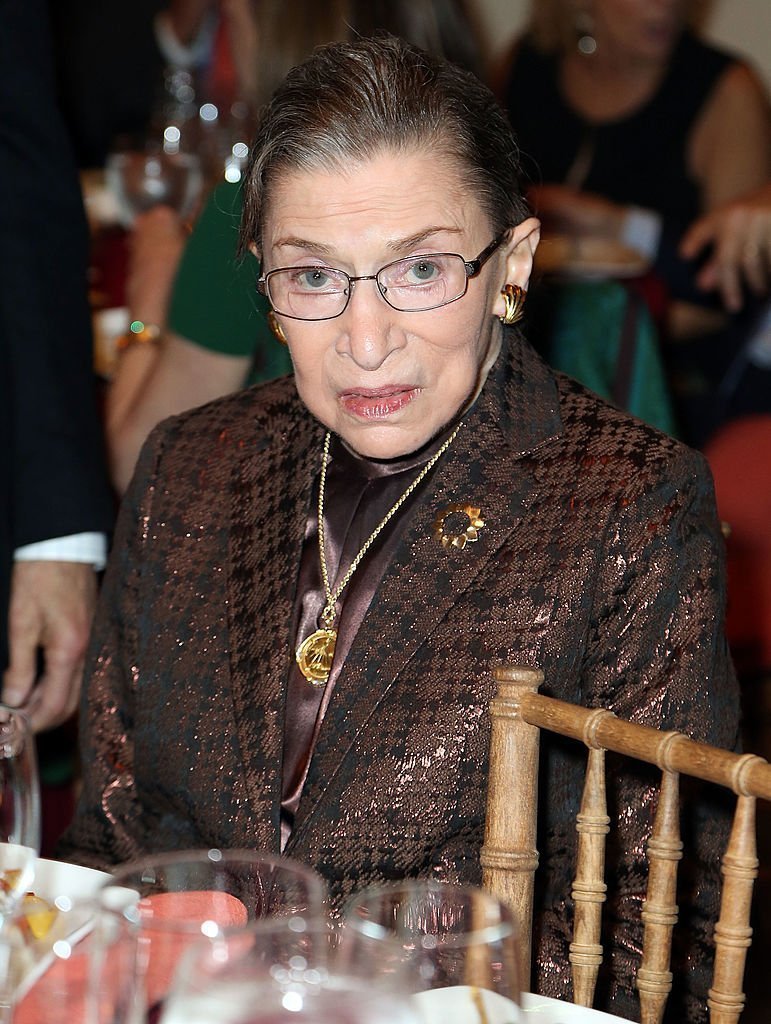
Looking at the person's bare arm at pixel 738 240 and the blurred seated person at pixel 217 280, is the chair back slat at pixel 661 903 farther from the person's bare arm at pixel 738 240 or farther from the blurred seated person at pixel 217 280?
the person's bare arm at pixel 738 240

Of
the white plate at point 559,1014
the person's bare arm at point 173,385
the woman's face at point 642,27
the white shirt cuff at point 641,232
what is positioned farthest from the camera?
the woman's face at point 642,27

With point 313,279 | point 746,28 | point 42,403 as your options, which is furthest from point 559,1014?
point 746,28

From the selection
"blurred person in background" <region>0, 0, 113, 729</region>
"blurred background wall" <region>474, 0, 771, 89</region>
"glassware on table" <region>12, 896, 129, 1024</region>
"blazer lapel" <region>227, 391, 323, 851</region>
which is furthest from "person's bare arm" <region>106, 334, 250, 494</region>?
"blurred background wall" <region>474, 0, 771, 89</region>

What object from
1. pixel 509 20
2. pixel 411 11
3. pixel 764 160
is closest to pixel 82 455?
pixel 411 11

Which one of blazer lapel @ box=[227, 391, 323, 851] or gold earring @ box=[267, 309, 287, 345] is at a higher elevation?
gold earring @ box=[267, 309, 287, 345]

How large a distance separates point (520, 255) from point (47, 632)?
97 centimetres

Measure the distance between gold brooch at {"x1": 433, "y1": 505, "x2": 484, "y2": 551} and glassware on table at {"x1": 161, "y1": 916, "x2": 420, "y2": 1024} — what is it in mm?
852

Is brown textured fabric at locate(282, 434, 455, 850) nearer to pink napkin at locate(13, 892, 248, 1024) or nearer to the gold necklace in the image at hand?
the gold necklace

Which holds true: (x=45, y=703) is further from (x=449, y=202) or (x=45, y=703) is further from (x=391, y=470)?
(x=449, y=202)

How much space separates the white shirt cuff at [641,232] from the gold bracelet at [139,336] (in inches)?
55.2

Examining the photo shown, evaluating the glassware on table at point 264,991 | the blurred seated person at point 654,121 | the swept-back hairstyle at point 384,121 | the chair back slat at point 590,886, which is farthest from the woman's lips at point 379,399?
the blurred seated person at point 654,121

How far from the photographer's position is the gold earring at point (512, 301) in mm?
1612

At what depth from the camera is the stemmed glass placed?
42.4 inches

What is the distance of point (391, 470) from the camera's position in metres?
1.69
